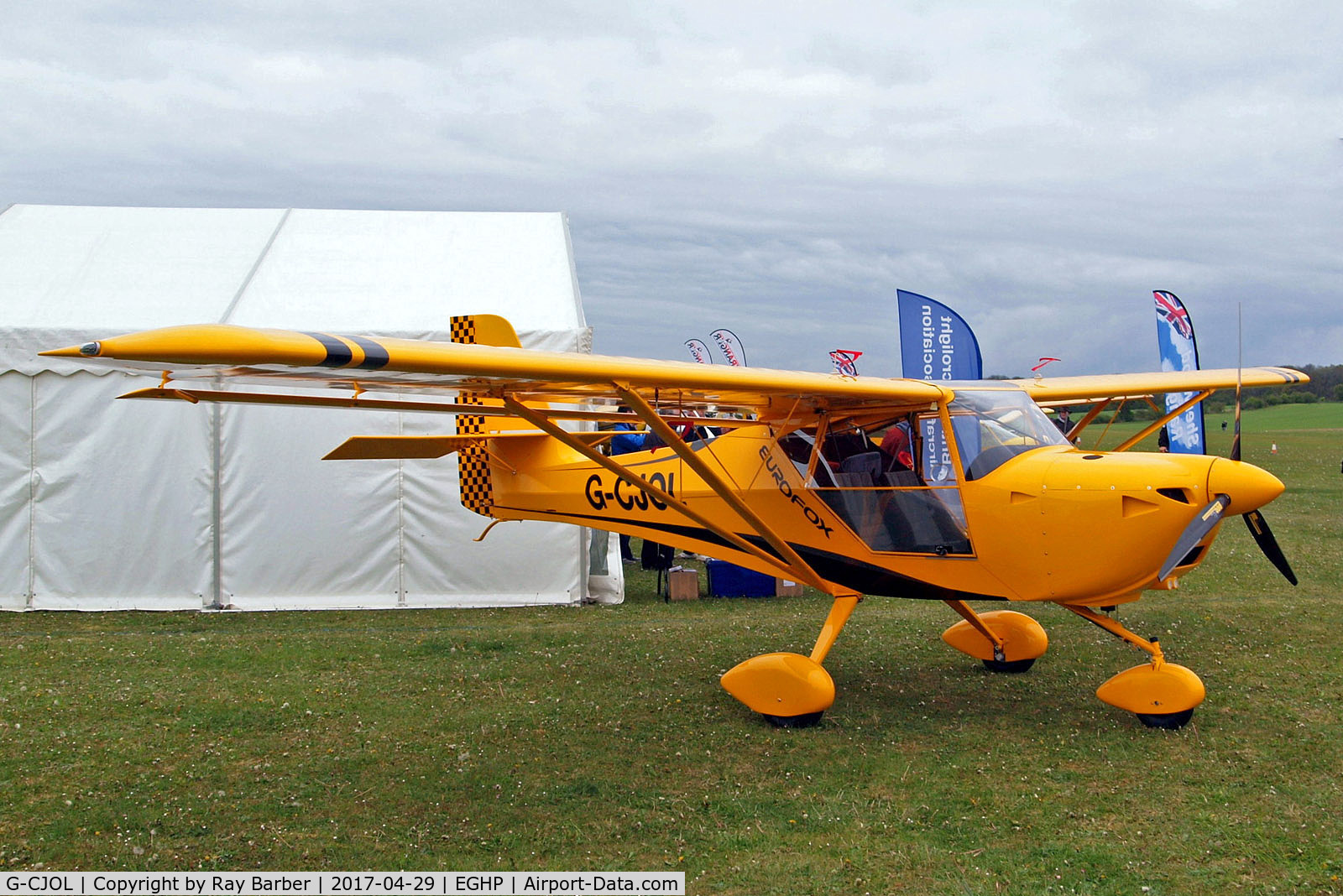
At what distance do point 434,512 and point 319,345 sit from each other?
25.6ft

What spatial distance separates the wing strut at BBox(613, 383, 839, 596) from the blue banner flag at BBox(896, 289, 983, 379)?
7042 millimetres

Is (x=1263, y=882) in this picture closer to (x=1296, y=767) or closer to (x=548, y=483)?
(x=1296, y=767)

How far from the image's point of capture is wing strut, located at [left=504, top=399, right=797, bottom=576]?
18.7 ft

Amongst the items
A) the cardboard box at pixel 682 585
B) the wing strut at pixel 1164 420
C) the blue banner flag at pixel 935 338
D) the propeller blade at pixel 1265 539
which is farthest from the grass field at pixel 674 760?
the blue banner flag at pixel 935 338

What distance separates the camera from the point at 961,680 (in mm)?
8000

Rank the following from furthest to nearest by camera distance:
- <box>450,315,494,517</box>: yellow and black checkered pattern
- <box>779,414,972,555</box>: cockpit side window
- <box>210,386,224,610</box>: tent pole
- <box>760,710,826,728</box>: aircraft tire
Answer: <box>210,386,224,610</box>: tent pole
<box>450,315,494,517</box>: yellow and black checkered pattern
<box>760,710,826,728</box>: aircraft tire
<box>779,414,972,555</box>: cockpit side window

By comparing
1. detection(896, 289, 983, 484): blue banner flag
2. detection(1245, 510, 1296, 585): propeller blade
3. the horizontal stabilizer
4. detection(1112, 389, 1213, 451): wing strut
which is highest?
detection(896, 289, 983, 484): blue banner flag

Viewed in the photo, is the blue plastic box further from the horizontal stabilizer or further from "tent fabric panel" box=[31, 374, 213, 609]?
"tent fabric panel" box=[31, 374, 213, 609]

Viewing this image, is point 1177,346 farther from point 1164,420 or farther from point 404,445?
point 404,445

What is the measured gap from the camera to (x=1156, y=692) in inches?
257

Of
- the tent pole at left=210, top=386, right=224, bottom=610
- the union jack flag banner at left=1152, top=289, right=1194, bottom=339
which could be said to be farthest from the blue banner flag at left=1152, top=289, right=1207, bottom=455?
the tent pole at left=210, top=386, right=224, bottom=610

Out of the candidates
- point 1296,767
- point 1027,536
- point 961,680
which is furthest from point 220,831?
point 1296,767

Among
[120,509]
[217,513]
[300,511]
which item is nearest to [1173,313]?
[300,511]

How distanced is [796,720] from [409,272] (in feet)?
27.7
